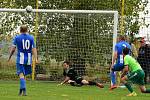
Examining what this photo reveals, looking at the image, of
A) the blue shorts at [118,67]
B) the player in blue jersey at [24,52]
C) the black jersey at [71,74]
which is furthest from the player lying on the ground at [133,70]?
the black jersey at [71,74]

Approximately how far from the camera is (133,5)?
25172 millimetres

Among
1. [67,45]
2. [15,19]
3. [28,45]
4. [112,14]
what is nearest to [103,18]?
[112,14]

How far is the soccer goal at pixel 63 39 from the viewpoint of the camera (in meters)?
21.3

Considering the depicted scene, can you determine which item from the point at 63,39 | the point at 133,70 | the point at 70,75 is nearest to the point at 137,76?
the point at 133,70

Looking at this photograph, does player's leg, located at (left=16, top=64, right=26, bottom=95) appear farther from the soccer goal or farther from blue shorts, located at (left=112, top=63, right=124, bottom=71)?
the soccer goal

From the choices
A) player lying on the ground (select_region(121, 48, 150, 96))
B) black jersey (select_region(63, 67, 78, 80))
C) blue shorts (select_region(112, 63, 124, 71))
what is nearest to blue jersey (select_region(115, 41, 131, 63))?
blue shorts (select_region(112, 63, 124, 71))

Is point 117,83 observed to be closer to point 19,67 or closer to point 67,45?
point 67,45

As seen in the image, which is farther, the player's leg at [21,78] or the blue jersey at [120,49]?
the blue jersey at [120,49]

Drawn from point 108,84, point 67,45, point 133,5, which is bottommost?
point 108,84

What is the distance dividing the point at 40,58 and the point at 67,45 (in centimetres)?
122

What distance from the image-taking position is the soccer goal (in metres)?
21.3

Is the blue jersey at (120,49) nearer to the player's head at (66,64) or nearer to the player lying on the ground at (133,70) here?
the player lying on the ground at (133,70)

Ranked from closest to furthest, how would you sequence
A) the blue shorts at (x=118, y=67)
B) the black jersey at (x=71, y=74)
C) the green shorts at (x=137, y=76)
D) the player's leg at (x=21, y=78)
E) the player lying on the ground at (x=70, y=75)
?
the player's leg at (x=21, y=78)
the green shorts at (x=137, y=76)
the blue shorts at (x=118, y=67)
the player lying on the ground at (x=70, y=75)
the black jersey at (x=71, y=74)

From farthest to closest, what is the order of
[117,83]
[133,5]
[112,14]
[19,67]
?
[133,5], [112,14], [117,83], [19,67]
